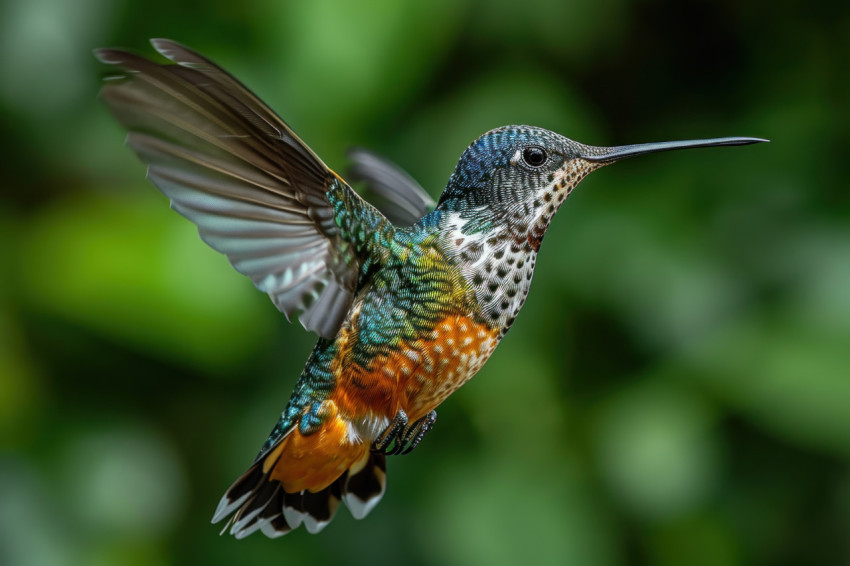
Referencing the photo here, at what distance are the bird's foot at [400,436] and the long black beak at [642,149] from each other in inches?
11.2

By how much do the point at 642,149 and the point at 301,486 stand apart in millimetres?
511

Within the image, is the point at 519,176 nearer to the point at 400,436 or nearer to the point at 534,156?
the point at 534,156

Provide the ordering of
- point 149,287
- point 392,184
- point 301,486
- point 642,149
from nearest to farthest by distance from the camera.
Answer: point 642,149
point 301,486
point 392,184
point 149,287

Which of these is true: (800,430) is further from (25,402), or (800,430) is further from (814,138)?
(25,402)

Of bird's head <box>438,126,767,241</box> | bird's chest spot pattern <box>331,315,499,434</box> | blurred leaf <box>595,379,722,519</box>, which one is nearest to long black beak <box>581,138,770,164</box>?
bird's head <box>438,126,767,241</box>

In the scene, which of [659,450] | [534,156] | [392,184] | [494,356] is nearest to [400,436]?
[534,156]

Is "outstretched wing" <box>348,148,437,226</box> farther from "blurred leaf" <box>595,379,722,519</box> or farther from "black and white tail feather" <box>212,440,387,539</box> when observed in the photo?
"blurred leaf" <box>595,379,722,519</box>

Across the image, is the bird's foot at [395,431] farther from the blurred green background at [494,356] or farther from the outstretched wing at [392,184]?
the blurred green background at [494,356]

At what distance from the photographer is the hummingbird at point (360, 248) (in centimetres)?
84

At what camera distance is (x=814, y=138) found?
239 cm

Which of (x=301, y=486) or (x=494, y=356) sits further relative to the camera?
(x=494, y=356)

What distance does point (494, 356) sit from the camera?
2.11m

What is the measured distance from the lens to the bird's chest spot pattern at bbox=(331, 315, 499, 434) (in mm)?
881

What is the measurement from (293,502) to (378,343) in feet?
0.84
